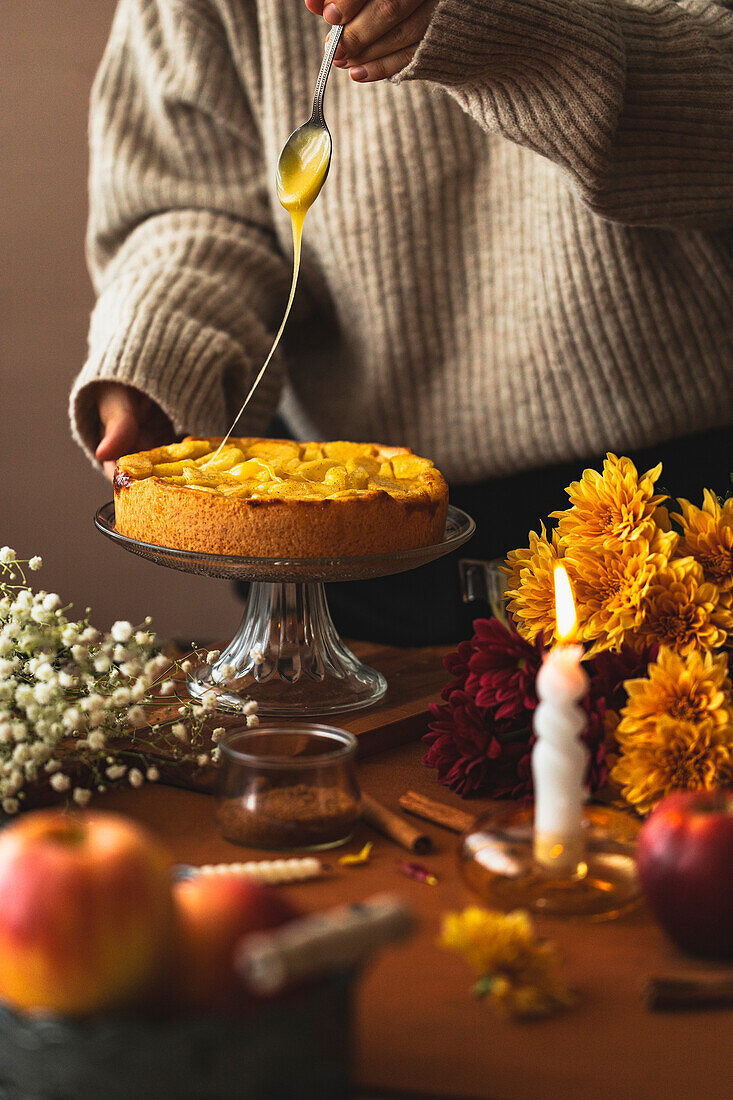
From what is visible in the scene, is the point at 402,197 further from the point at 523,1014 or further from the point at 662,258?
the point at 523,1014

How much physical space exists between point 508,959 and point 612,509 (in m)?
0.39

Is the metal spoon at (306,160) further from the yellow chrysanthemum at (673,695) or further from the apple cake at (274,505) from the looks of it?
the yellow chrysanthemum at (673,695)

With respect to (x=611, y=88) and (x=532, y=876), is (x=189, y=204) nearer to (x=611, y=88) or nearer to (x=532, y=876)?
(x=611, y=88)


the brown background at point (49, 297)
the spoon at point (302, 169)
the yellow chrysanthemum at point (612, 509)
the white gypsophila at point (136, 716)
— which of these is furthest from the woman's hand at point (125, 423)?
the brown background at point (49, 297)

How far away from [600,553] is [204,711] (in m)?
0.33

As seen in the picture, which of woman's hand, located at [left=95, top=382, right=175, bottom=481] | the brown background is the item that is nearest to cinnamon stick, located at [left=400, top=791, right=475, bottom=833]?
woman's hand, located at [left=95, top=382, right=175, bottom=481]

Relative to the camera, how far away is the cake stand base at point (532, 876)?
66 centimetres

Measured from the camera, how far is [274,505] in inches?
37.4

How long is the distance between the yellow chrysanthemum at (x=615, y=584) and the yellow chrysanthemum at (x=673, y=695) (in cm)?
6

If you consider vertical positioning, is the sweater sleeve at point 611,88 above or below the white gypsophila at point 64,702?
above

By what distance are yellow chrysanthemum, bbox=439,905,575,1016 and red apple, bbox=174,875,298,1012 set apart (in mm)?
111

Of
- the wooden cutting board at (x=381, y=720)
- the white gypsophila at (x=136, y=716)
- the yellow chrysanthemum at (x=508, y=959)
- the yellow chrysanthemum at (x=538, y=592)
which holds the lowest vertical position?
the wooden cutting board at (x=381, y=720)

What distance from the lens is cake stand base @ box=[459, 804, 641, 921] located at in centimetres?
66

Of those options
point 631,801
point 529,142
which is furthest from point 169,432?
point 631,801
